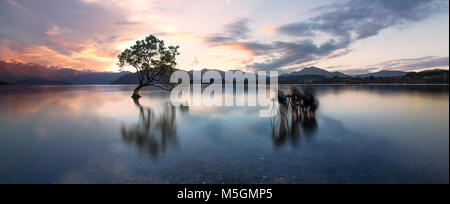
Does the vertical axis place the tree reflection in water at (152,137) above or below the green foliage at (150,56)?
below

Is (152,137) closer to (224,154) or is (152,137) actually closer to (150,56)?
(224,154)

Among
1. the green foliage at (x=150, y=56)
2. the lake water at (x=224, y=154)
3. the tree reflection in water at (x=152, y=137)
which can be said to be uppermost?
the green foliage at (x=150, y=56)

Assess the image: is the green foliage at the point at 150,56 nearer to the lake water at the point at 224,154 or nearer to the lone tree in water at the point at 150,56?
the lone tree in water at the point at 150,56

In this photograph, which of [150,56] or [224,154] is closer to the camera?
[224,154]

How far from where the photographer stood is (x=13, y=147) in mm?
9234

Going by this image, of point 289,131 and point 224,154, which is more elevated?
point 289,131

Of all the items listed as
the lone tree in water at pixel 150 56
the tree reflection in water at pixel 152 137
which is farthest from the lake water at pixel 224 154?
the lone tree in water at pixel 150 56

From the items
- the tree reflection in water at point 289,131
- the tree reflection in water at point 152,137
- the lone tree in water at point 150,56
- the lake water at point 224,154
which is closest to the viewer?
the lake water at point 224,154

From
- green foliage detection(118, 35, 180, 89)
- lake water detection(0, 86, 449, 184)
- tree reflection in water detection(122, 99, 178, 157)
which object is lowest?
lake water detection(0, 86, 449, 184)

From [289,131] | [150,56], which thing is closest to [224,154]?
[289,131]

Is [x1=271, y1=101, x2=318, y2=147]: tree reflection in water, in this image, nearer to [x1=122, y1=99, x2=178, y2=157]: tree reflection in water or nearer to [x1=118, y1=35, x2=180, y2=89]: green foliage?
[x1=122, y1=99, x2=178, y2=157]: tree reflection in water

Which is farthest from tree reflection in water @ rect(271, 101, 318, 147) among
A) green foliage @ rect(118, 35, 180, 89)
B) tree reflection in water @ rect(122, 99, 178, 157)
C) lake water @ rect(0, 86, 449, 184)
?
green foliage @ rect(118, 35, 180, 89)

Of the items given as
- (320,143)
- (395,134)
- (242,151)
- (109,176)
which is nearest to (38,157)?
(109,176)
